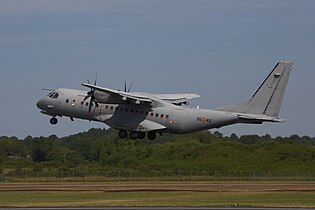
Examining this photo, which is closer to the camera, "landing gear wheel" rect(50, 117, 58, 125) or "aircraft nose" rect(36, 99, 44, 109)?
"landing gear wheel" rect(50, 117, 58, 125)

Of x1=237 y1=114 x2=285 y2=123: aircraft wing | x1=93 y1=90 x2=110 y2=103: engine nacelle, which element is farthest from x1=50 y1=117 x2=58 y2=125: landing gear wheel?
x1=237 y1=114 x2=285 y2=123: aircraft wing

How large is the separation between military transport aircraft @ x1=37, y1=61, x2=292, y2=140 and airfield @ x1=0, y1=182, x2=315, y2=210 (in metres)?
6.86

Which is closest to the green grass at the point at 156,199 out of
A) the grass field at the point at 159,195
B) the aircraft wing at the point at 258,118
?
the grass field at the point at 159,195

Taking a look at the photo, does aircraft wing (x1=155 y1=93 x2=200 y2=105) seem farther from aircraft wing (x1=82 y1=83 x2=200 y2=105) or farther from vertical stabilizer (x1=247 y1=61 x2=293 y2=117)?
vertical stabilizer (x1=247 y1=61 x2=293 y2=117)

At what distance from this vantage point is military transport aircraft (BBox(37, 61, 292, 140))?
96562mm

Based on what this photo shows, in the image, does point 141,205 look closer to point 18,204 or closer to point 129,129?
point 18,204

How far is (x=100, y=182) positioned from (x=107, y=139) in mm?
42079

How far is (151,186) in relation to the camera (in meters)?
109

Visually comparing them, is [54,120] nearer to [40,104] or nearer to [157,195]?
[40,104]

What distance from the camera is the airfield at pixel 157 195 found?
3152 inches

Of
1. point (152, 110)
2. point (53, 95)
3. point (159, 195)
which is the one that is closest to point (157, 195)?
point (159, 195)

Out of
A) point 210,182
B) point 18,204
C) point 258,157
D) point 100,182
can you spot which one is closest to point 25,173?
point 100,182

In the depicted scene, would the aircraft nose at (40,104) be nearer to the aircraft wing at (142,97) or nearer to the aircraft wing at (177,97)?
the aircraft wing at (142,97)

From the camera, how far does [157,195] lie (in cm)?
9262
